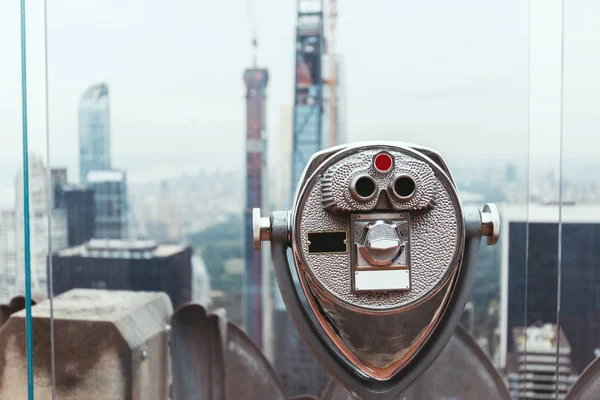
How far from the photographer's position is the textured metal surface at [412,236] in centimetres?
115

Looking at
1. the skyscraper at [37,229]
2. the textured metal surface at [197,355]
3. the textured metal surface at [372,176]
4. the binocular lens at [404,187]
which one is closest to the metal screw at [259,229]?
the textured metal surface at [372,176]

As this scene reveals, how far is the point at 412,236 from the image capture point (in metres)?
1.16

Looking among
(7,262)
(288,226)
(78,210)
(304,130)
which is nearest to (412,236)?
(288,226)

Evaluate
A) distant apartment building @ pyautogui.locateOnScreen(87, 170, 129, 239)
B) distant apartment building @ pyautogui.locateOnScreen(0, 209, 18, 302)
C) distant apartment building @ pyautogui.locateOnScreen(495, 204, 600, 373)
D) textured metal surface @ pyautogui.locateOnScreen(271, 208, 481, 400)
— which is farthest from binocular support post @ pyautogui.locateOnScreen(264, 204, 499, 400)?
distant apartment building @ pyautogui.locateOnScreen(0, 209, 18, 302)

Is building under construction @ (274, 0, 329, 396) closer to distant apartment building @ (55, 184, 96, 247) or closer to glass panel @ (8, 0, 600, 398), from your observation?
glass panel @ (8, 0, 600, 398)

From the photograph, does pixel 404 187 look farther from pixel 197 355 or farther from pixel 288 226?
pixel 197 355

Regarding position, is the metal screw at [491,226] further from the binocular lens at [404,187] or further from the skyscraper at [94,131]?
the skyscraper at [94,131]

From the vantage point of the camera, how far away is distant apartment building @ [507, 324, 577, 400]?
5.57 ft

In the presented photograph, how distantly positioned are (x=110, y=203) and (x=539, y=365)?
1279 millimetres

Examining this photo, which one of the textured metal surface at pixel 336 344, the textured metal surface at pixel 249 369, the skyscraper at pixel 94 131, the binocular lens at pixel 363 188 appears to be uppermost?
the skyscraper at pixel 94 131

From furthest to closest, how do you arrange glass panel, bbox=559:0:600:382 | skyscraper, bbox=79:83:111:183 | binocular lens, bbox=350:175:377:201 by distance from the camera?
skyscraper, bbox=79:83:111:183
glass panel, bbox=559:0:600:382
binocular lens, bbox=350:175:377:201

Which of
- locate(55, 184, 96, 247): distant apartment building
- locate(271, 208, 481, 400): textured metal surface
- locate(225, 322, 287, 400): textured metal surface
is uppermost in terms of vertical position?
locate(55, 184, 96, 247): distant apartment building

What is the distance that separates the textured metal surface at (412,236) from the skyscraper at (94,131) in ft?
2.68

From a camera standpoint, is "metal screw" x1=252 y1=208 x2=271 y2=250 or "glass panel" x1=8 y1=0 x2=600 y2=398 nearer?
"metal screw" x1=252 y1=208 x2=271 y2=250
